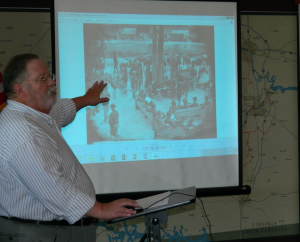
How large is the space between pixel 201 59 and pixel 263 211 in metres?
1.37

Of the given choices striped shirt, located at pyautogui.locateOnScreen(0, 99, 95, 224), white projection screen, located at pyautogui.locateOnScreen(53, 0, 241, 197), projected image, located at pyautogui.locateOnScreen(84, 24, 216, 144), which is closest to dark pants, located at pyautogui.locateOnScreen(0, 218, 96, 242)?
striped shirt, located at pyautogui.locateOnScreen(0, 99, 95, 224)

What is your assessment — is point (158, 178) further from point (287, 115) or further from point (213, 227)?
point (287, 115)

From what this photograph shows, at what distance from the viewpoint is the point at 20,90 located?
1.62 metres

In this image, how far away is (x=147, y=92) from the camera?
2244 mm

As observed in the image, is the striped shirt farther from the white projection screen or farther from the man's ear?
the white projection screen

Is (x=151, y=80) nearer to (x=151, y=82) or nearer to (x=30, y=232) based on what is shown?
(x=151, y=82)

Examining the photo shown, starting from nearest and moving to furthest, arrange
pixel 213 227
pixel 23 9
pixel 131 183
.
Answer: pixel 131 183, pixel 23 9, pixel 213 227

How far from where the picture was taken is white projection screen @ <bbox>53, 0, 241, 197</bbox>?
7.09 feet

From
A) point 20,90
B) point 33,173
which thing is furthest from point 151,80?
point 33,173

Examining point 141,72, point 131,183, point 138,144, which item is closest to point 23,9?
point 141,72

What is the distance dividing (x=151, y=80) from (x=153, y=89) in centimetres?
6

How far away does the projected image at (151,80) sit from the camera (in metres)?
2.19

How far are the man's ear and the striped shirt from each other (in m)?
0.06

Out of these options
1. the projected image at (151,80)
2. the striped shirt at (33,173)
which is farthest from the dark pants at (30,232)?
the projected image at (151,80)
